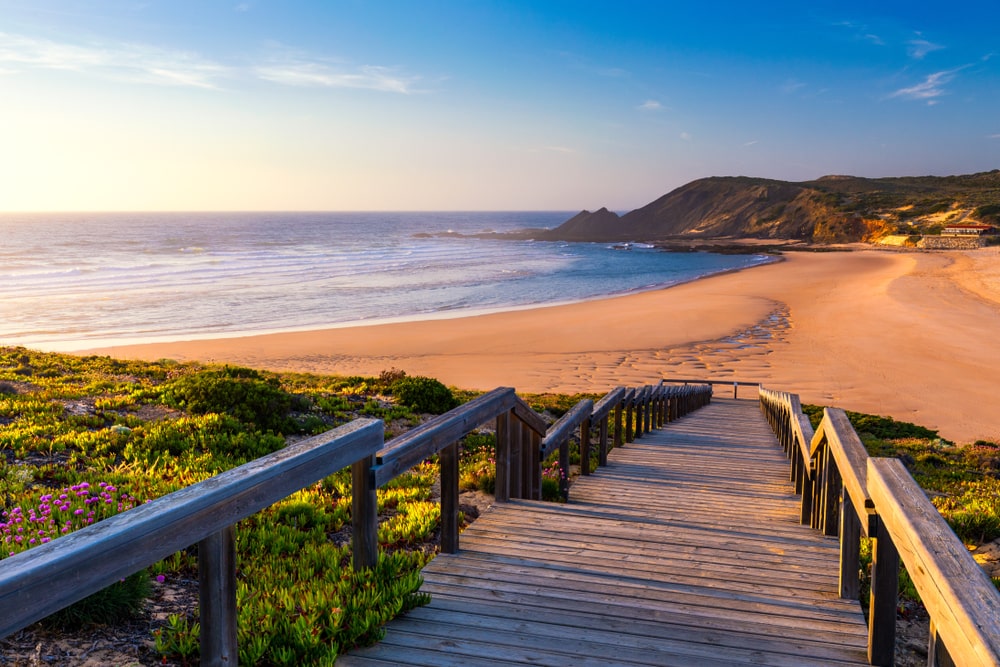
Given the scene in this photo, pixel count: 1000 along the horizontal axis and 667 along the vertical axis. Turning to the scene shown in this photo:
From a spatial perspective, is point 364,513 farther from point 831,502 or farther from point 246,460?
point 246,460

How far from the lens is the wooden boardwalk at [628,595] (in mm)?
3051

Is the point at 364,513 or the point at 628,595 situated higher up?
the point at 364,513

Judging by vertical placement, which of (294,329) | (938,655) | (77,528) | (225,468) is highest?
(938,655)

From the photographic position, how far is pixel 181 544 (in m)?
2.29

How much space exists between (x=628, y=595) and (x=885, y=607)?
1.19 m

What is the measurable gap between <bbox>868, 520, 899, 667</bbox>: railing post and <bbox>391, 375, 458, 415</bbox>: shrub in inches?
358

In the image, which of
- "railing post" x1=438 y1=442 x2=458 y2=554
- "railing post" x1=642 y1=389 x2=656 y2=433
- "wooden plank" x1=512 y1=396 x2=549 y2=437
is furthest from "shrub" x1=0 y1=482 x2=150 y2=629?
"railing post" x1=642 y1=389 x2=656 y2=433

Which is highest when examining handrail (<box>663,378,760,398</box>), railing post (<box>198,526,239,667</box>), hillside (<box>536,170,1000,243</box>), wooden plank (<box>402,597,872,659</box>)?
hillside (<box>536,170,1000,243</box>)

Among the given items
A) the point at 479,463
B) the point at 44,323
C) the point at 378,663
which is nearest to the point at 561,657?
the point at 378,663

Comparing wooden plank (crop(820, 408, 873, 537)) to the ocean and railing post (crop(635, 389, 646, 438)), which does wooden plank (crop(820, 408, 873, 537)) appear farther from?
the ocean

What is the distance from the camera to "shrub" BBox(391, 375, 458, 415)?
12.0 m

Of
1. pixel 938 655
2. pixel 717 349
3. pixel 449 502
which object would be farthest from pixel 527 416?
pixel 717 349

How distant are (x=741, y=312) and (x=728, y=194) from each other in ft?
420

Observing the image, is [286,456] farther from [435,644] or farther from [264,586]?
[264,586]
